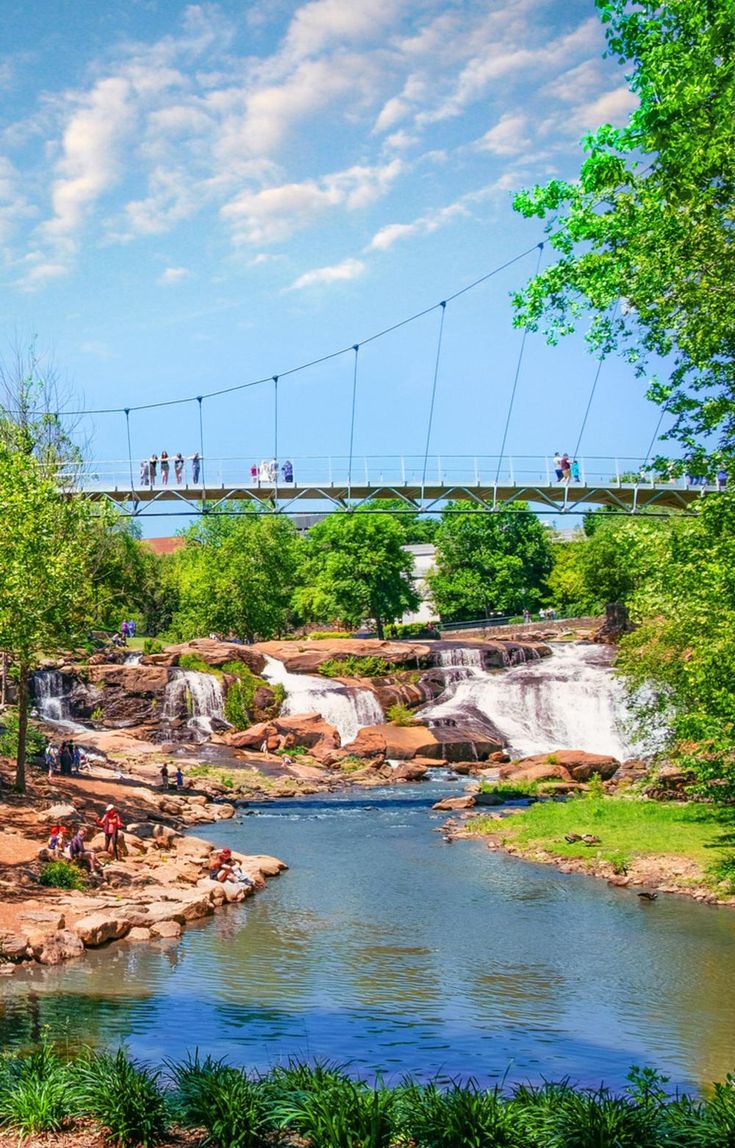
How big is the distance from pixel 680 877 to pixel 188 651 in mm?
39732

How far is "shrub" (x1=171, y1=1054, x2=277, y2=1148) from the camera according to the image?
9.57 m

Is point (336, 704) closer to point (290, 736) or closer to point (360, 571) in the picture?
point (290, 736)

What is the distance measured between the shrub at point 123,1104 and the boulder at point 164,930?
10.7 m

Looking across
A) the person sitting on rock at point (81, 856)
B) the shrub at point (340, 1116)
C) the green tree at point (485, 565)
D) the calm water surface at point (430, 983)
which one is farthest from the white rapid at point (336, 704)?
the shrub at point (340, 1116)

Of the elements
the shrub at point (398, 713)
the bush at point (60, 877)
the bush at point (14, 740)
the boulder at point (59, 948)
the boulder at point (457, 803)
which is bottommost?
the boulder at point (457, 803)

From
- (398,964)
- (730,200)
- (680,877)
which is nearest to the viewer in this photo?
(730,200)

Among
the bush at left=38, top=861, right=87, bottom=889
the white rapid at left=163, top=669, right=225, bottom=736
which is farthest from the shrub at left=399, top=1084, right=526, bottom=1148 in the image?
the white rapid at left=163, top=669, right=225, bottom=736

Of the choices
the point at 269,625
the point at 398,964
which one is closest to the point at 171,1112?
the point at 398,964

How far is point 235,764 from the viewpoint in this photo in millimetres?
47875

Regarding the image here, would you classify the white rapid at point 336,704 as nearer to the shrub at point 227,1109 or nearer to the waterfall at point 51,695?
the waterfall at point 51,695

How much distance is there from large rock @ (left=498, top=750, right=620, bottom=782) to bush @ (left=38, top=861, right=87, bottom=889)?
23.0 meters

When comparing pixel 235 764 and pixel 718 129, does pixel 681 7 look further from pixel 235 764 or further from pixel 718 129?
pixel 235 764

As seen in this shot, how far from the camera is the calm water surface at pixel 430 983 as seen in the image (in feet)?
48.0

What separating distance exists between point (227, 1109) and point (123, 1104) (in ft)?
3.21
